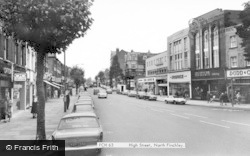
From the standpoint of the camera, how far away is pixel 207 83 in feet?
132

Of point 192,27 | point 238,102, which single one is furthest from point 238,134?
point 192,27

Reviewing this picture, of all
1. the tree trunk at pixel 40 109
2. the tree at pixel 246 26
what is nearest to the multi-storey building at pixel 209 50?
the tree at pixel 246 26

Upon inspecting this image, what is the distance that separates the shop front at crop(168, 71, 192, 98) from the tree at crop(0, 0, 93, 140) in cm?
3657

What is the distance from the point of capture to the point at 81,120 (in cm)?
973

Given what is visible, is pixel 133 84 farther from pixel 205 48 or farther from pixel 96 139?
pixel 96 139

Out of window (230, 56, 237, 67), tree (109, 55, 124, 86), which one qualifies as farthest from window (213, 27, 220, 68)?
tree (109, 55, 124, 86)

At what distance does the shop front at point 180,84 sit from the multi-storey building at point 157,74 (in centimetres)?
515

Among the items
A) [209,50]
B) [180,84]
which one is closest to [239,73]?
[209,50]

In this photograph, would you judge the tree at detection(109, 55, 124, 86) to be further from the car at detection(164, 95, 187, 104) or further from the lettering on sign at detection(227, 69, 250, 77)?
the lettering on sign at detection(227, 69, 250, 77)

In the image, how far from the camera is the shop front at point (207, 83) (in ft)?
121

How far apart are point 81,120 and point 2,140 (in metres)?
3.91

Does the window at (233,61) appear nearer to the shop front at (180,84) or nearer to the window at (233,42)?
the window at (233,42)

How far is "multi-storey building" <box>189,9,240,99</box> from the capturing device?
37713 mm

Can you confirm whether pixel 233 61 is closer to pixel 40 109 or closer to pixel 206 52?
pixel 206 52
